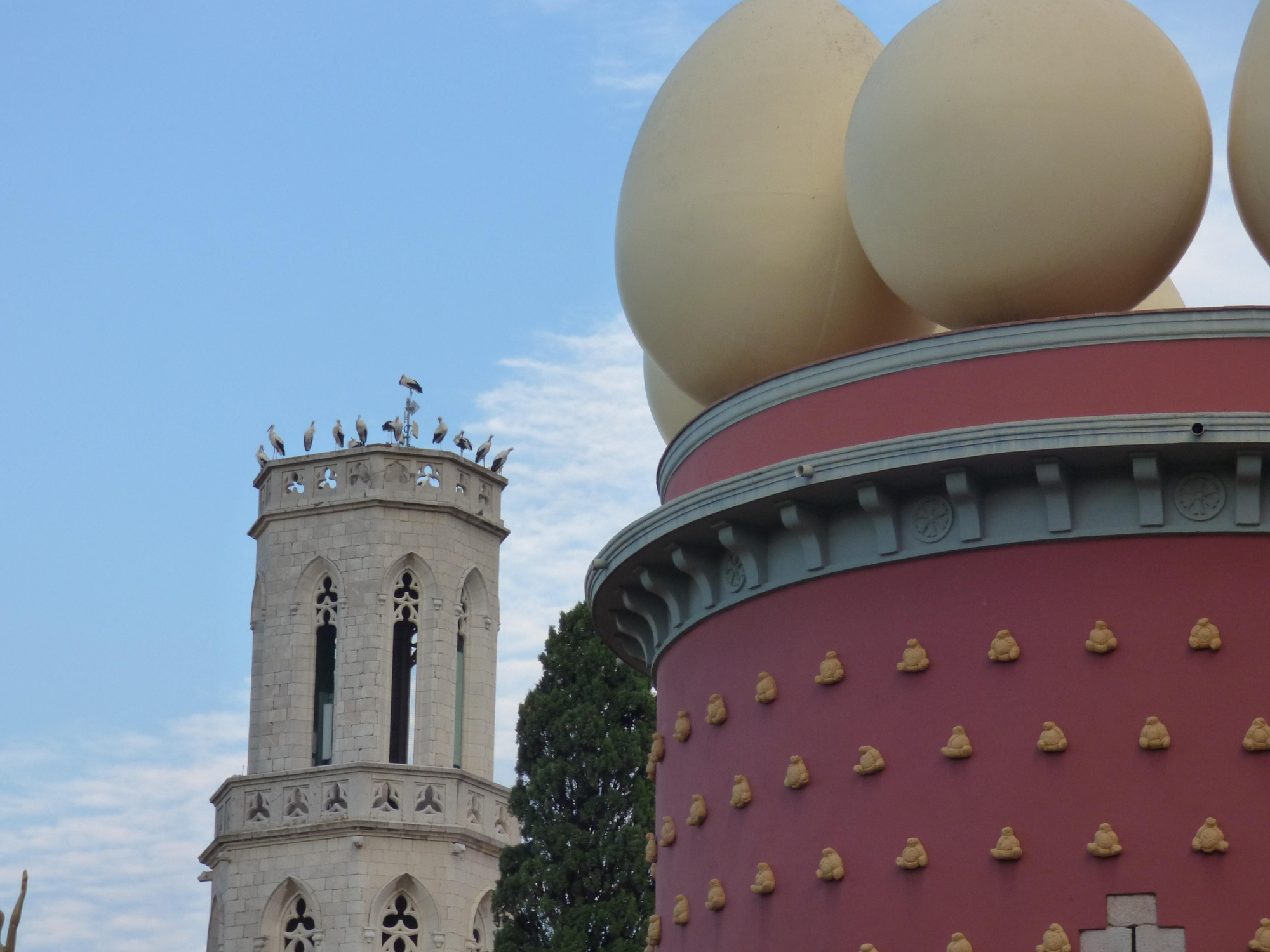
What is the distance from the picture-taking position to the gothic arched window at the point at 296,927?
49750 mm

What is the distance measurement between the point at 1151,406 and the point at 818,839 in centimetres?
379

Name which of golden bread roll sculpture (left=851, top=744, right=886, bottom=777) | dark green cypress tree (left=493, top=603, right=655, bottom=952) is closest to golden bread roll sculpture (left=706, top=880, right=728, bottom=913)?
golden bread roll sculpture (left=851, top=744, right=886, bottom=777)

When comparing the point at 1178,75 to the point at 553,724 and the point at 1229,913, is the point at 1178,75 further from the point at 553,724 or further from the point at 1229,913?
the point at 553,724

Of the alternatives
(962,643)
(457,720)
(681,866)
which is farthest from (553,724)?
(962,643)

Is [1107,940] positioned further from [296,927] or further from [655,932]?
[296,927]

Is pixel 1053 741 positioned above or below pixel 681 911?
above

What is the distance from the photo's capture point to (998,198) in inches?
659

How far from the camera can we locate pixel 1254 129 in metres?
16.9

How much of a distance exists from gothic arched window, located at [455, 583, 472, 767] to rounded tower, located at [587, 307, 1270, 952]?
33.8m

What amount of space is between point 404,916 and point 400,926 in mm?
260

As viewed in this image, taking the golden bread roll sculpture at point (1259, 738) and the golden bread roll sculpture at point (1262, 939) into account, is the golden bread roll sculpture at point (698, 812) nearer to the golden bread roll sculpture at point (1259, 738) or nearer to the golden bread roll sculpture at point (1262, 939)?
the golden bread roll sculpture at point (1259, 738)

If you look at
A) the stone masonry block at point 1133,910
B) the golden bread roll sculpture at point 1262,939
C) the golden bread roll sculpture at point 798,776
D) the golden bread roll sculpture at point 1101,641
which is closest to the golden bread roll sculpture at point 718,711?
the golden bread roll sculpture at point 798,776

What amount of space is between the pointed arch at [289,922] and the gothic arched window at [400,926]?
1448 millimetres

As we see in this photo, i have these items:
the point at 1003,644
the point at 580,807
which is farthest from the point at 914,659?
the point at 580,807
